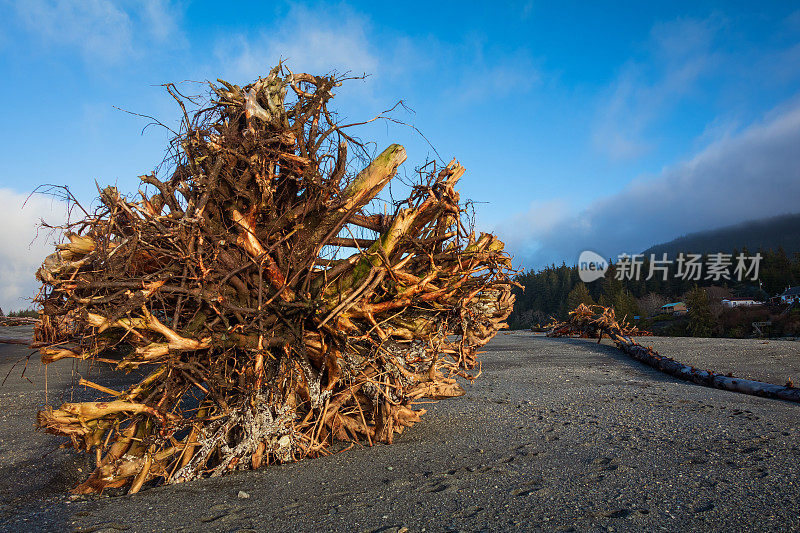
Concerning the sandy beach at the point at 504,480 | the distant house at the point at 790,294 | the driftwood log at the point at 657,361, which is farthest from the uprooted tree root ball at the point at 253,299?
the distant house at the point at 790,294

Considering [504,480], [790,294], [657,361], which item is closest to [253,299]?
[504,480]

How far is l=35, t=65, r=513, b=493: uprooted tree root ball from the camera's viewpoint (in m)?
3.47

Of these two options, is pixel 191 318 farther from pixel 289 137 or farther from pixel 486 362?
pixel 486 362

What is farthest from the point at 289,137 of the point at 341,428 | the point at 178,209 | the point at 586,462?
the point at 586,462

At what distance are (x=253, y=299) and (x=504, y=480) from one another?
2.47 m

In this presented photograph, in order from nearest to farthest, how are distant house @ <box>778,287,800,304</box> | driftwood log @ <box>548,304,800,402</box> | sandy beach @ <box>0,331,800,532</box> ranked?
1. sandy beach @ <box>0,331,800,532</box>
2. driftwood log @ <box>548,304,800,402</box>
3. distant house @ <box>778,287,800,304</box>

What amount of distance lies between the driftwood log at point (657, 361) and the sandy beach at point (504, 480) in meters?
0.81

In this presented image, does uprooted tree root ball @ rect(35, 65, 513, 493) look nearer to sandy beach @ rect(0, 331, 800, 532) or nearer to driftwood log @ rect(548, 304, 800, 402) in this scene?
sandy beach @ rect(0, 331, 800, 532)

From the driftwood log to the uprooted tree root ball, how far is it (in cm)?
502

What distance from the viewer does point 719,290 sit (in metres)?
67.8

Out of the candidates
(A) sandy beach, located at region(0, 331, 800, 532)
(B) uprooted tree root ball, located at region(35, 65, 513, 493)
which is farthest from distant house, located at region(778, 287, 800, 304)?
(B) uprooted tree root ball, located at region(35, 65, 513, 493)

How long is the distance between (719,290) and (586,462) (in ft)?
265

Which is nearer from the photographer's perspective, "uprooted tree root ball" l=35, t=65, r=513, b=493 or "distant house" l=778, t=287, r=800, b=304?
"uprooted tree root ball" l=35, t=65, r=513, b=493

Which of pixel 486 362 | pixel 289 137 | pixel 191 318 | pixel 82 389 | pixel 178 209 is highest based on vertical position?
pixel 289 137
